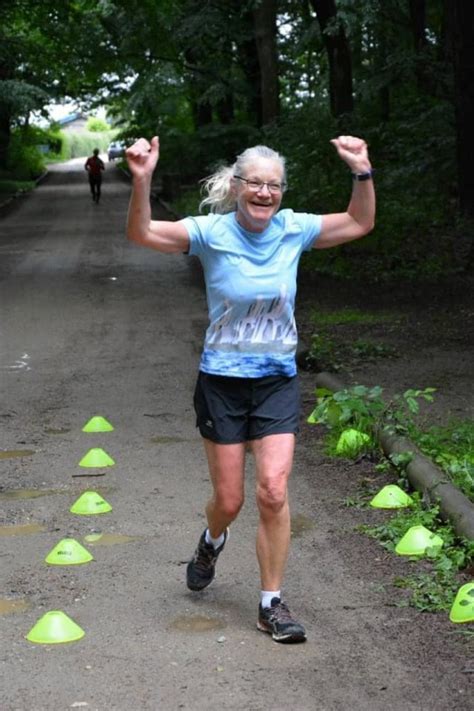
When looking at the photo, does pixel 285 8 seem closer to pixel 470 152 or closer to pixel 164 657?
pixel 470 152

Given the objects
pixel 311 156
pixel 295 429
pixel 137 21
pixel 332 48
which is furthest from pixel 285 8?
pixel 295 429

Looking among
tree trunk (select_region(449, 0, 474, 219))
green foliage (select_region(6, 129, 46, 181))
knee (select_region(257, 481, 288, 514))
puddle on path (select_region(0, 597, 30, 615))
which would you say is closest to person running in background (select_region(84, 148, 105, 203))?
green foliage (select_region(6, 129, 46, 181))

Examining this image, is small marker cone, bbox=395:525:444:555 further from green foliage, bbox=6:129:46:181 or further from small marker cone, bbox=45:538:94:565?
green foliage, bbox=6:129:46:181

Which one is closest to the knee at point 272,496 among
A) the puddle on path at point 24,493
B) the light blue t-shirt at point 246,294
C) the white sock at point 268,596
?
the white sock at point 268,596

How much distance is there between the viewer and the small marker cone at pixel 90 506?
7.55 meters

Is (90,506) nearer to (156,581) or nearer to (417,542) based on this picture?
(156,581)

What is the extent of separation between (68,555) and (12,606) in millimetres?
711

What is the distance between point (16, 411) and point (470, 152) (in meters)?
11.3

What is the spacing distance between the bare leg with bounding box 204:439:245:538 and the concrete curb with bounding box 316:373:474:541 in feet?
4.54

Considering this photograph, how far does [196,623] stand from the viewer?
5656mm

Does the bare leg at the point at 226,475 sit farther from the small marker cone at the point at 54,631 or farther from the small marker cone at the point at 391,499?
the small marker cone at the point at 391,499

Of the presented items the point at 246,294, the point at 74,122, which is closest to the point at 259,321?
the point at 246,294

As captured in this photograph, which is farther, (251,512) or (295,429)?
(251,512)

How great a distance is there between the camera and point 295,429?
5.60 meters
